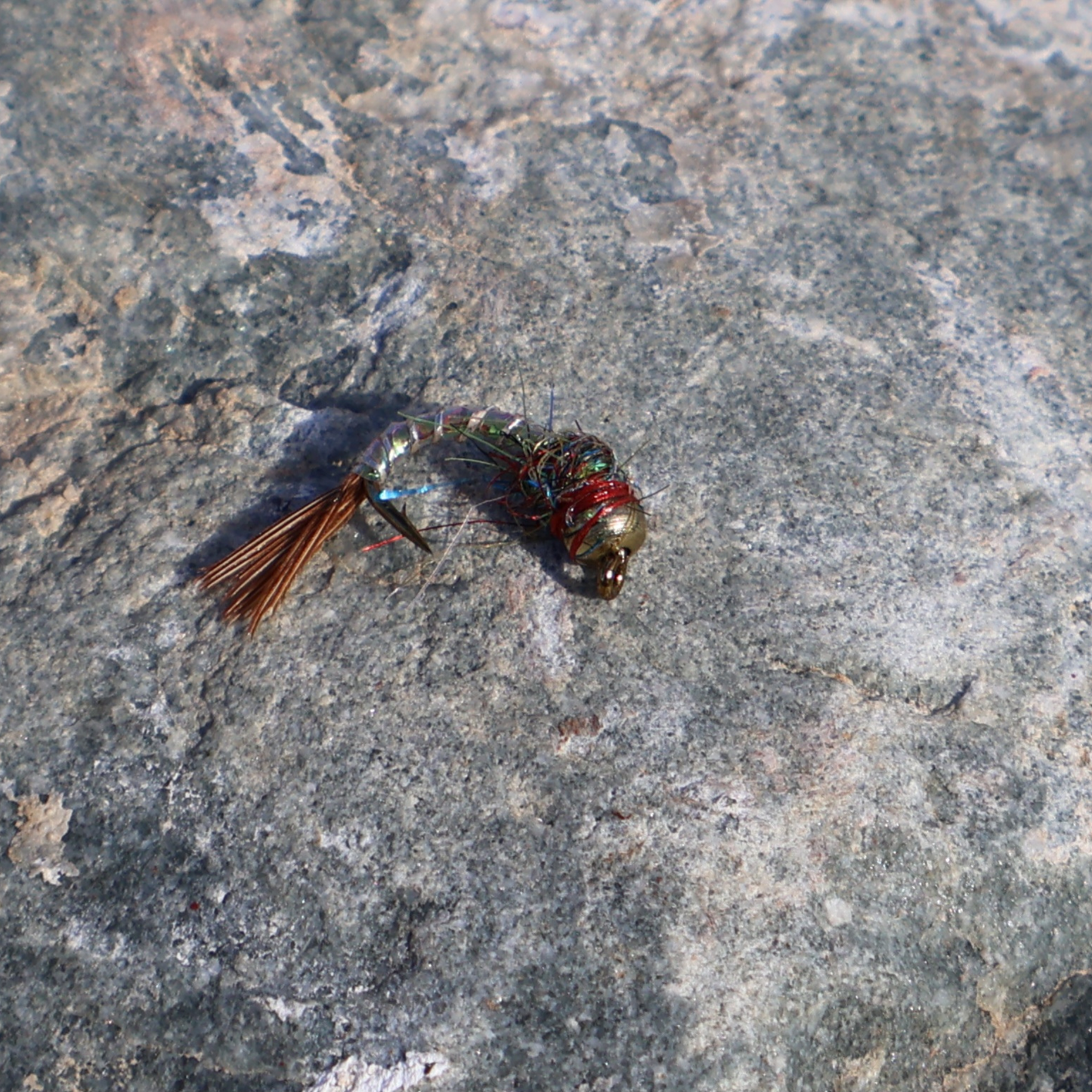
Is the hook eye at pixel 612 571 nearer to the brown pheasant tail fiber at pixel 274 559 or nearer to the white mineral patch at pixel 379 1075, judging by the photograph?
the brown pheasant tail fiber at pixel 274 559

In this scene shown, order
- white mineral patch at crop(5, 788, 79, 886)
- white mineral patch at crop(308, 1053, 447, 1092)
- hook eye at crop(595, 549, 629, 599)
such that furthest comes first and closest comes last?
hook eye at crop(595, 549, 629, 599), white mineral patch at crop(5, 788, 79, 886), white mineral patch at crop(308, 1053, 447, 1092)

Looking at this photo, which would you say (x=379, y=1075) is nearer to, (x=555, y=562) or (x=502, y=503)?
(x=555, y=562)

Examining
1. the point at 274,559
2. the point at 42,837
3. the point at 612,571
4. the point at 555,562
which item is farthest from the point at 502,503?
the point at 42,837

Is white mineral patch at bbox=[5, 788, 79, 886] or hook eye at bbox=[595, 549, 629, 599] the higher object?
hook eye at bbox=[595, 549, 629, 599]

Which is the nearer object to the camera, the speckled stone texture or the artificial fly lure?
the speckled stone texture

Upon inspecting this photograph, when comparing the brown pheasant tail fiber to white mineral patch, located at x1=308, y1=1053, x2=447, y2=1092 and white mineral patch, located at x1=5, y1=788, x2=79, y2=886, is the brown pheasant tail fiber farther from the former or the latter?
white mineral patch, located at x1=308, y1=1053, x2=447, y2=1092

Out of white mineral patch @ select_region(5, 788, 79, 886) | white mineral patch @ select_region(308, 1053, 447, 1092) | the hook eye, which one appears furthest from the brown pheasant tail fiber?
white mineral patch @ select_region(308, 1053, 447, 1092)

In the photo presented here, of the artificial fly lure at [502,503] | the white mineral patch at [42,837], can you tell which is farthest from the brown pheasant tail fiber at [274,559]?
the white mineral patch at [42,837]
